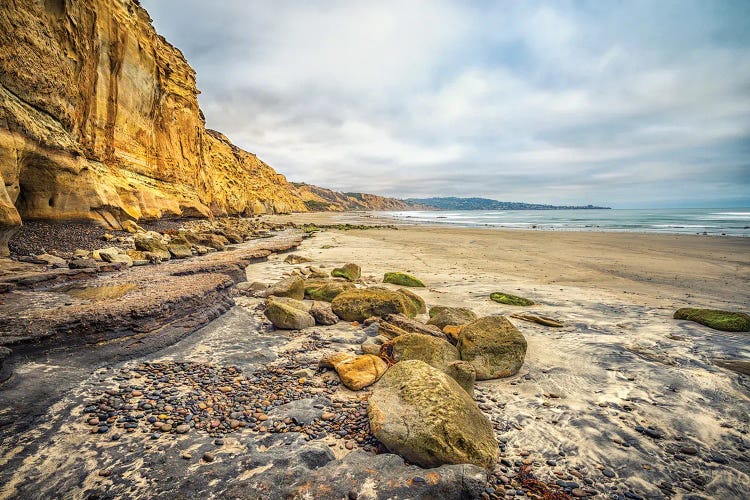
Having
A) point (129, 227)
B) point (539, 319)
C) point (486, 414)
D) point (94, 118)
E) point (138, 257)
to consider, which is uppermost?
point (94, 118)

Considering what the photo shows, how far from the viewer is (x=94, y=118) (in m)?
17.3

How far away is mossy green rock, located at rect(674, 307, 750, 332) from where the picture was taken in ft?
20.6

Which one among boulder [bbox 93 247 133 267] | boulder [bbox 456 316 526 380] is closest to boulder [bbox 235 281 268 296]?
boulder [bbox 93 247 133 267]

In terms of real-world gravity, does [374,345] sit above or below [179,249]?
below

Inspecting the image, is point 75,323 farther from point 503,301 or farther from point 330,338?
point 503,301

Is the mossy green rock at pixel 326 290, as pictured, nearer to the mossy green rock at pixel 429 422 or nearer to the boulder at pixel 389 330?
the boulder at pixel 389 330

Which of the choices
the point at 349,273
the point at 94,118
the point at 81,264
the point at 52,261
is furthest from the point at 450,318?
the point at 94,118

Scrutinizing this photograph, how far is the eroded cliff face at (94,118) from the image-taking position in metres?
10.4

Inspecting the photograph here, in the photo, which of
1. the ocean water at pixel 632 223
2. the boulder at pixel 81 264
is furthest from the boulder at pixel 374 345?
the ocean water at pixel 632 223

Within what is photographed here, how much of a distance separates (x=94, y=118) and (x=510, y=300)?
74.8ft

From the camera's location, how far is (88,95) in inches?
662

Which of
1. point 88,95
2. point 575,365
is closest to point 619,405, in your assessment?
point 575,365

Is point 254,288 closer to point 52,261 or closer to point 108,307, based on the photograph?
point 108,307

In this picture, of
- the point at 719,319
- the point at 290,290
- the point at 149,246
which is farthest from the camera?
the point at 149,246
